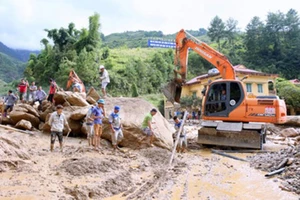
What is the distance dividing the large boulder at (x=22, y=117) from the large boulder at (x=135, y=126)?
2342 millimetres

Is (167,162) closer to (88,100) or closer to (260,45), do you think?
(88,100)

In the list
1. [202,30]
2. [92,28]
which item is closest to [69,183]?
[92,28]

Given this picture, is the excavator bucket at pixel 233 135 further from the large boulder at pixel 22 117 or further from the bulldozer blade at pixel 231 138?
the large boulder at pixel 22 117

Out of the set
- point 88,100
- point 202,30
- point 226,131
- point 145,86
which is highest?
point 202,30

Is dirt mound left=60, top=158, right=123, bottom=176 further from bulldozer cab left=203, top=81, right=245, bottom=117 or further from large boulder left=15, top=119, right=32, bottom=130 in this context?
bulldozer cab left=203, top=81, right=245, bottom=117

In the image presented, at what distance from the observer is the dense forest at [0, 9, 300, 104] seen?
28.6m

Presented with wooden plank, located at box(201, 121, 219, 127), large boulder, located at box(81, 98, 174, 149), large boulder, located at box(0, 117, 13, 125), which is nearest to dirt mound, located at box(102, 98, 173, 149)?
large boulder, located at box(81, 98, 174, 149)

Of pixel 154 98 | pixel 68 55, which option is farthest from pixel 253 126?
pixel 154 98

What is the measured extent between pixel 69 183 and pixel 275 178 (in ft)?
15.2

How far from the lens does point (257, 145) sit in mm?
10688

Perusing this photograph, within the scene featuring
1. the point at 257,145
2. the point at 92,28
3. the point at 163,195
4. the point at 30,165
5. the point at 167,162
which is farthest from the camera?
the point at 92,28

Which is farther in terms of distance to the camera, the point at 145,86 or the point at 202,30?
the point at 202,30

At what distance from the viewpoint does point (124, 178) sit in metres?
6.27

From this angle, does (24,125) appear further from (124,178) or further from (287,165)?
(287,165)
